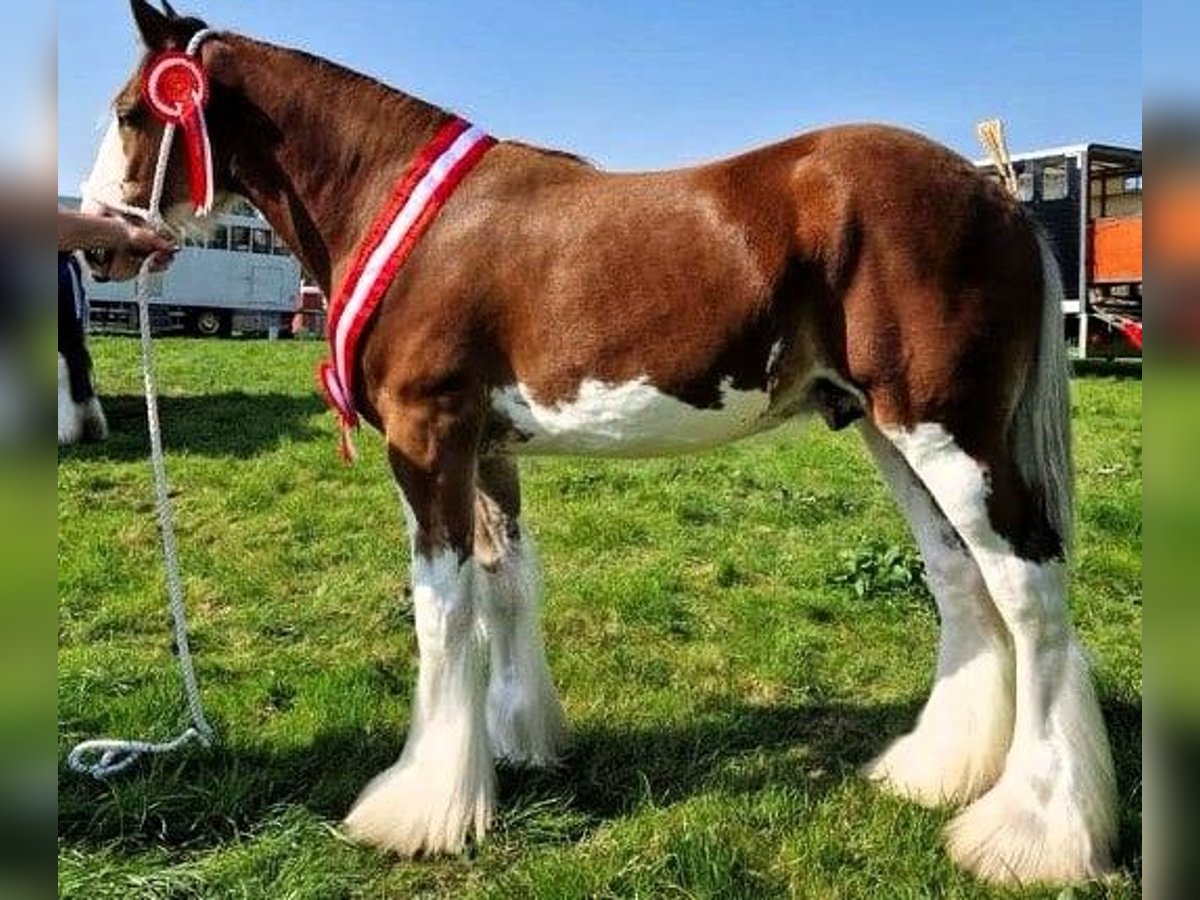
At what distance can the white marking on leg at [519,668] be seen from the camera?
3.73 m

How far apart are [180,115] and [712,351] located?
6.09 ft

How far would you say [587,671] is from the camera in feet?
15.0

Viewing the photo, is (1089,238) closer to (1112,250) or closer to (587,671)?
(1112,250)

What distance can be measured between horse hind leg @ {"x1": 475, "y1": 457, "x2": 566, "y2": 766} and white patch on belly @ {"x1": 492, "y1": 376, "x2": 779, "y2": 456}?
1.76 ft

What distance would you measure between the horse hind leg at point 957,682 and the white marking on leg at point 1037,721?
14.8 inches

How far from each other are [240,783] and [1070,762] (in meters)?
2.53

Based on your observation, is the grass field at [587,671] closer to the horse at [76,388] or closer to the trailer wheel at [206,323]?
the horse at [76,388]

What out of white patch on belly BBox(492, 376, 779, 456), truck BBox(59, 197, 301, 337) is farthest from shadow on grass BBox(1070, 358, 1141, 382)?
truck BBox(59, 197, 301, 337)

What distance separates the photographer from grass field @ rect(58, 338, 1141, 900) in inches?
120

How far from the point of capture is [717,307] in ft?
9.96

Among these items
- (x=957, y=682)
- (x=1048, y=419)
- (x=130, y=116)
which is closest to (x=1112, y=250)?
(x=957, y=682)

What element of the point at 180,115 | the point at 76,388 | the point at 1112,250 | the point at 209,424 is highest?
the point at 1112,250

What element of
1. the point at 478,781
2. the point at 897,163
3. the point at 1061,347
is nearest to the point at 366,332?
the point at 478,781

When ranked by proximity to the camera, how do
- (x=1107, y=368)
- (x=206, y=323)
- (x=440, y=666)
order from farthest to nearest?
(x=206, y=323) < (x=1107, y=368) < (x=440, y=666)
